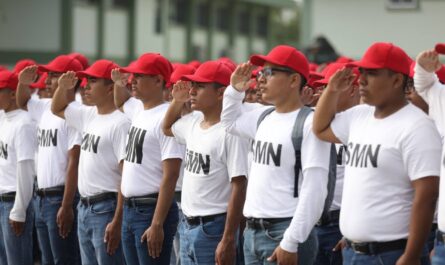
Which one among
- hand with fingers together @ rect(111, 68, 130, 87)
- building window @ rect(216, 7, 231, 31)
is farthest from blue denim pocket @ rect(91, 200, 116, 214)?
building window @ rect(216, 7, 231, 31)

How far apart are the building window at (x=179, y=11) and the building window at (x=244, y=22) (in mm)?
7705

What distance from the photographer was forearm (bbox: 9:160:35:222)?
10312mm

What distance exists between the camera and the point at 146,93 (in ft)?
29.7

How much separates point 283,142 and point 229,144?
976 mm

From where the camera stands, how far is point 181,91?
8.37 meters

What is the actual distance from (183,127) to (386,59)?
232 cm

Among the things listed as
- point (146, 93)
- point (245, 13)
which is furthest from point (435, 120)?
point (245, 13)

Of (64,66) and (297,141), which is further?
(64,66)

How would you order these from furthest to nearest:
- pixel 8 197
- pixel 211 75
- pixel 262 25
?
pixel 262 25 → pixel 8 197 → pixel 211 75

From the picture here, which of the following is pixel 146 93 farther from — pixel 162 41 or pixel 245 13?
pixel 245 13

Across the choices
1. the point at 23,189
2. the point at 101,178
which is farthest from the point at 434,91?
the point at 23,189

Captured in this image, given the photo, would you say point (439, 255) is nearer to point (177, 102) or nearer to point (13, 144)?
point (177, 102)

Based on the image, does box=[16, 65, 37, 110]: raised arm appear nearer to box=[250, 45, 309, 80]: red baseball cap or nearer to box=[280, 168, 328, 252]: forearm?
box=[250, 45, 309, 80]: red baseball cap

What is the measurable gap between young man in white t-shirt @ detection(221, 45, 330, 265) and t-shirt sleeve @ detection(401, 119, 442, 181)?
82 cm
